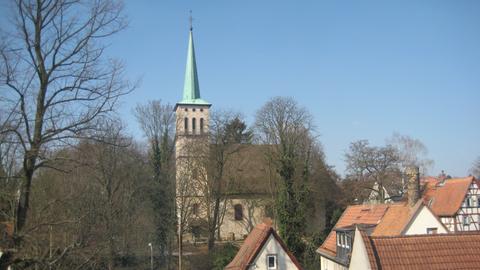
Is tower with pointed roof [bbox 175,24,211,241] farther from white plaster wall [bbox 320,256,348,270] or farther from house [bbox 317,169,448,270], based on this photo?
house [bbox 317,169,448,270]

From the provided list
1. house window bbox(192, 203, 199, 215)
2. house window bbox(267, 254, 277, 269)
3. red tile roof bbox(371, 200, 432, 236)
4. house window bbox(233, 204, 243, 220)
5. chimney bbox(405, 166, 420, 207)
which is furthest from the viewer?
house window bbox(233, 204, 243, 220)

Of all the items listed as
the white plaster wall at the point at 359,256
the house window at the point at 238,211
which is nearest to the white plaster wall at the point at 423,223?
the white plaster wall at the point at 359,256

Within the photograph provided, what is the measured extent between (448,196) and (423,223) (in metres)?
19.2

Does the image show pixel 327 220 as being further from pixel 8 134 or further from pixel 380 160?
pixel 8 134

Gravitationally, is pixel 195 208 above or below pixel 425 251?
above

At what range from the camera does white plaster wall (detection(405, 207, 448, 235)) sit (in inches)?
1035

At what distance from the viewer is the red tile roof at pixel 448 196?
1650 inches

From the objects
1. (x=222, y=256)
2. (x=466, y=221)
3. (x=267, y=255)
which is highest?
(x=466, y=221)

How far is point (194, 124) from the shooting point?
2581 inches

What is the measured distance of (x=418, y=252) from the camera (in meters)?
18.1

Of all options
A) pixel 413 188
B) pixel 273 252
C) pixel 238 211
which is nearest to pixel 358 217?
pixel 413 188

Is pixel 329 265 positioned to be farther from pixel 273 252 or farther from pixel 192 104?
pixel 192 104

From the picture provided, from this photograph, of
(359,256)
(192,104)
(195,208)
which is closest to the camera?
(359,256)

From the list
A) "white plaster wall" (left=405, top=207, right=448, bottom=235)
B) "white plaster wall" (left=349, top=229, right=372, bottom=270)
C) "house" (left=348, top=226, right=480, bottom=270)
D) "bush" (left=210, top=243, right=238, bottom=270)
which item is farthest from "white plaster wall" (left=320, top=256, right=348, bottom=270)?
"house" (left=348, top=226, right=480, bottom=270)
